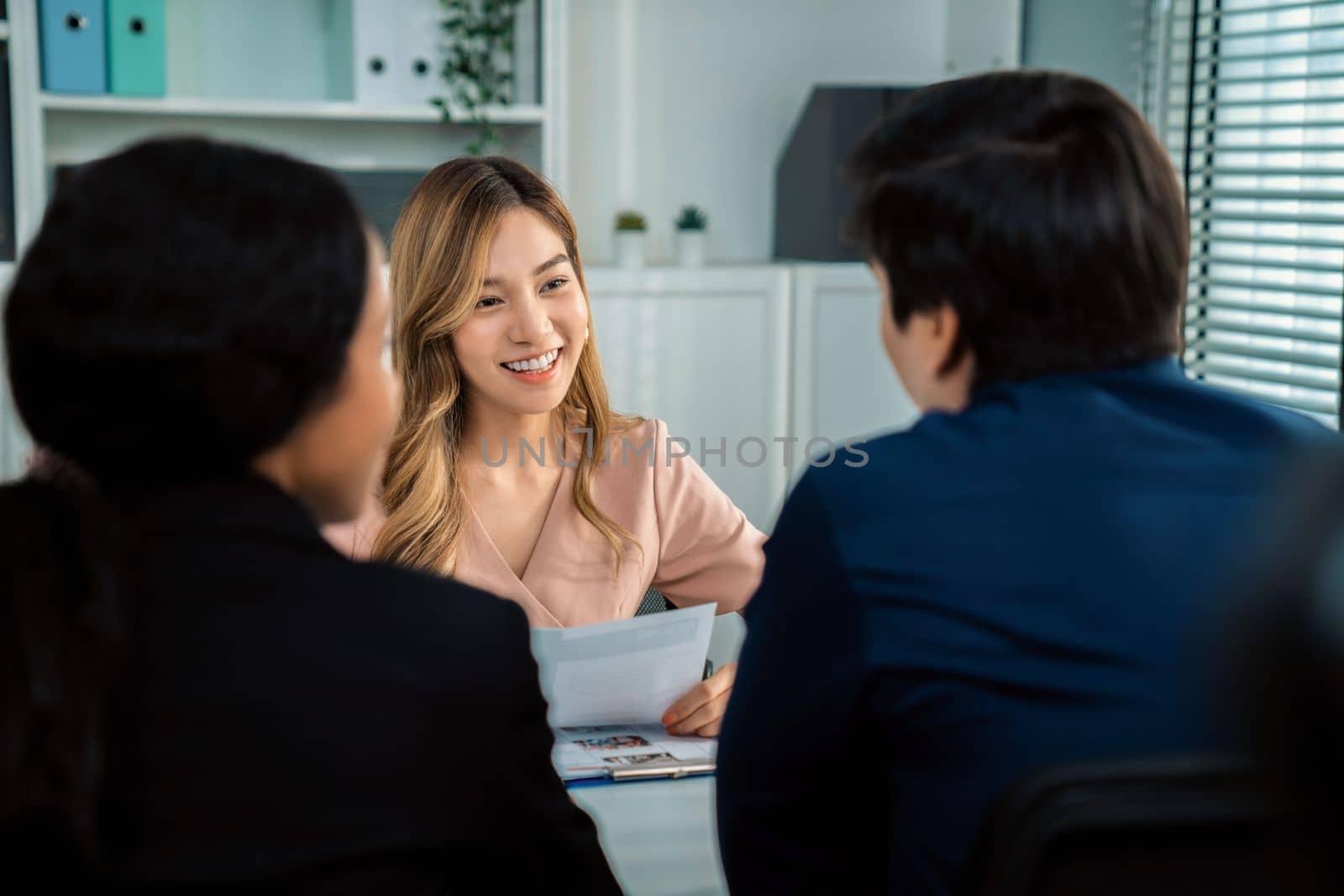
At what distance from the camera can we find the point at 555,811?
3.03ft

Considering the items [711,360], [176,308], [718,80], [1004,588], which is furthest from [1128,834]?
[718,80]

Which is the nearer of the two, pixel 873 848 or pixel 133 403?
pixel 133 403

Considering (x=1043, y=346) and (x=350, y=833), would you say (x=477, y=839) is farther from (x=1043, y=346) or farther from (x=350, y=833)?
(x=1043, y=346)

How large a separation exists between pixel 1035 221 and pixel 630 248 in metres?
2.29

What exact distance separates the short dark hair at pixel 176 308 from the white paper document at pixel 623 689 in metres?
0.64

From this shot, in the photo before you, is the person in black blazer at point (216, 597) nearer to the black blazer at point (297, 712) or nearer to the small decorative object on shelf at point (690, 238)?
the black blazer at point (297, 712)

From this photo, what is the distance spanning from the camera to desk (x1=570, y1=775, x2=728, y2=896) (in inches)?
55.6

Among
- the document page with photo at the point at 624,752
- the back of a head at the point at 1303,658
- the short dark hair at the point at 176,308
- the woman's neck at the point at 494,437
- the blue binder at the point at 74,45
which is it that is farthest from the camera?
the blue binder at the point at 74,45

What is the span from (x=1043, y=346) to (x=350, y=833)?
0.59 metres

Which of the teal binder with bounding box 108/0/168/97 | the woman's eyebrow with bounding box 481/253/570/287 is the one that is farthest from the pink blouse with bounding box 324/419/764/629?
the teal binder with bounding box 108/0/168/97

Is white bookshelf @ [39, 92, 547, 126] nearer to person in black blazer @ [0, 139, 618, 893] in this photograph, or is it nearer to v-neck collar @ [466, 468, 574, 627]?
v-neck collar @ [466, 468, 574, 627]

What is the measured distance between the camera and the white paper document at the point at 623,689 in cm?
139

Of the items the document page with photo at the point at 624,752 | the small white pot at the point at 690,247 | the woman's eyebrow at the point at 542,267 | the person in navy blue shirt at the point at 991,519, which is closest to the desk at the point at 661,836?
the document page with photo at the point at 624,752

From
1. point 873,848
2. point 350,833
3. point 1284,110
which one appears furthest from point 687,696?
point 1284,110
